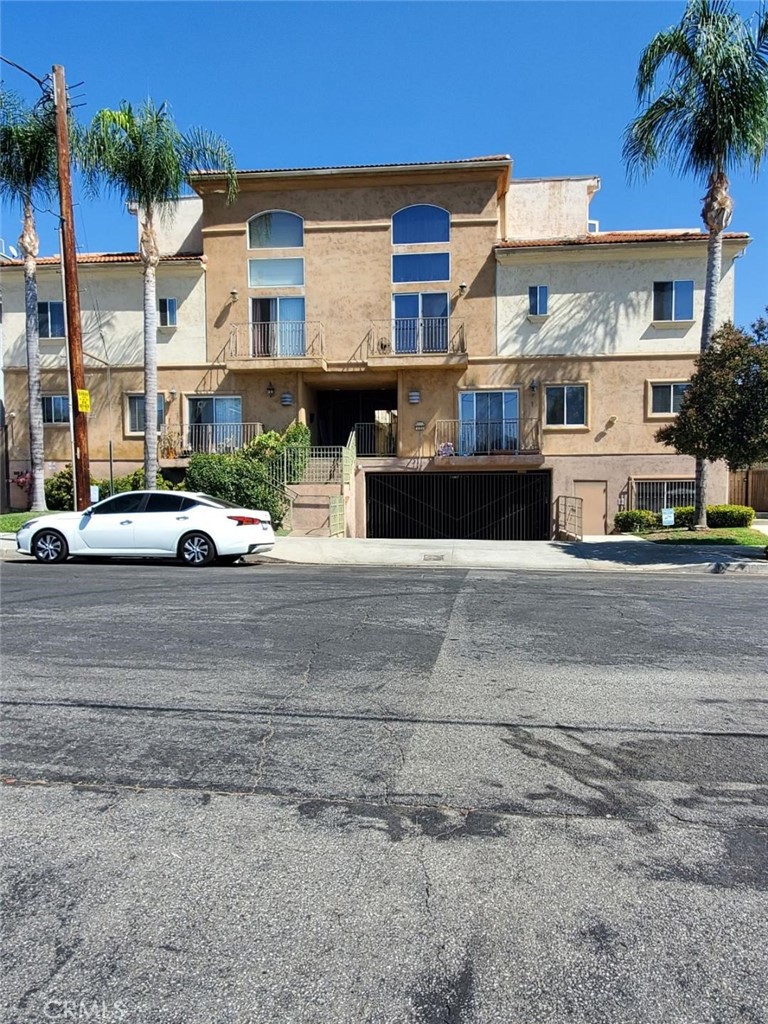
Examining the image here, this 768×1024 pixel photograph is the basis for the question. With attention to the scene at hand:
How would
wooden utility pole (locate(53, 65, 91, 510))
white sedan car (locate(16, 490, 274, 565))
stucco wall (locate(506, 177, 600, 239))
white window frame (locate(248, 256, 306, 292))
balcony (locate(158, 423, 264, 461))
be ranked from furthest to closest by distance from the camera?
stucco wall (locate(506, 177, 600, 239)), white window frame (locate(248, 256, 306, 292)), balcony (locate(158, 423, 264, 461)), wooden utility pole (locate(53, 65, 91, 510)), white sedan car (locate(16, 490, 274, 565))

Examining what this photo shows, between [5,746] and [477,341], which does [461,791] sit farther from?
[477,341]

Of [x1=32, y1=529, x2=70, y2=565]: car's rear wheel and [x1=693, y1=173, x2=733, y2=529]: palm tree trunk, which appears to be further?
[x1=693, y1=173, x2=733, y2=529]: palm tree trunk

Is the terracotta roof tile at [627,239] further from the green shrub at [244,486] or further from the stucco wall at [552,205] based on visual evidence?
the green shrub at [244,486]

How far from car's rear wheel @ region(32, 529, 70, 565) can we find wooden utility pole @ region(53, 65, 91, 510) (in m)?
3.18

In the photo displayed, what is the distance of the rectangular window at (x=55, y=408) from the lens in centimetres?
2655

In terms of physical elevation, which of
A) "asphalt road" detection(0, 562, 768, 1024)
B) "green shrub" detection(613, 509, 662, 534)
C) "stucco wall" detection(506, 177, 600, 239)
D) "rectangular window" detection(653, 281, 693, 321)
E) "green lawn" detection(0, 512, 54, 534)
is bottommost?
"asphalt road" detection(0, 562, 768, 1024)

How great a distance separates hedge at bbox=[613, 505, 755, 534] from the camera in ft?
71.0

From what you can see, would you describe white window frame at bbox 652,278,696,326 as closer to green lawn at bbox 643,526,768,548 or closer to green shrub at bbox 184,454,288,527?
green lawn at bbox 643,526,768,548

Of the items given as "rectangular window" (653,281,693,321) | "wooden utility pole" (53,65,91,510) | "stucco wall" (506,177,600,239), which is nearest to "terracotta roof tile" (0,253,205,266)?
"wooden utility pole" (53,65,91,510)

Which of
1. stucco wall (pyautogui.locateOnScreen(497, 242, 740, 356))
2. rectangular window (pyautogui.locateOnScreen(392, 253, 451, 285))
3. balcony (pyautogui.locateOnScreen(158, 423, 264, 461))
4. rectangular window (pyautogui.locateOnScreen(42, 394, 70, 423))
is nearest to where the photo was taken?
stucco wall (pyautogui.locateOnScreen(497, 242, 740, 356))

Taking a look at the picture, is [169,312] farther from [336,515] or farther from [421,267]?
[336,515]

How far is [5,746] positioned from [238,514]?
919cm

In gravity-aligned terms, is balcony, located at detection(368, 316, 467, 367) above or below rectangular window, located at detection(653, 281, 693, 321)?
below

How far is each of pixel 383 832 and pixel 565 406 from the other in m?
22.8
